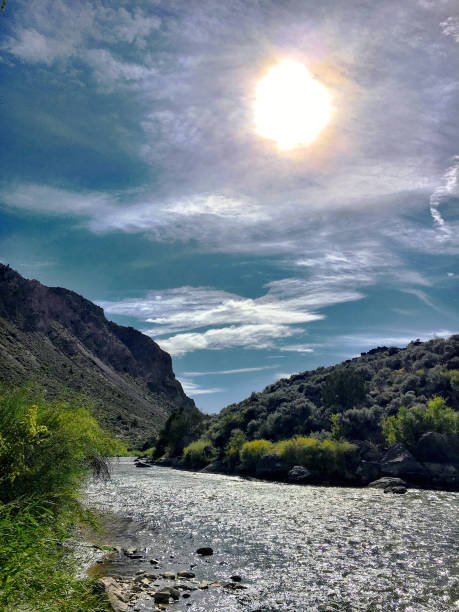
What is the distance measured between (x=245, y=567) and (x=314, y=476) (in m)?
37.8

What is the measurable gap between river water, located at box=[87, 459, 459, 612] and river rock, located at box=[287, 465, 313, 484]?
14.8 meters

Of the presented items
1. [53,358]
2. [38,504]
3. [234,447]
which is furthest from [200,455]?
[53,358]

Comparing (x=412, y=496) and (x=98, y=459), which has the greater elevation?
(x=98, y=459)

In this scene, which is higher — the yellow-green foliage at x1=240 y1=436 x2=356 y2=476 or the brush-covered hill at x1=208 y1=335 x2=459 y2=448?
the brush-covered hill at x1=208 y1=335 x2=459 y2=448

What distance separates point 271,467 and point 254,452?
6.26m

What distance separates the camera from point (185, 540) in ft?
72.0

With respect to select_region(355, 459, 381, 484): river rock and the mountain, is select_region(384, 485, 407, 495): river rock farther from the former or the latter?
the mountain

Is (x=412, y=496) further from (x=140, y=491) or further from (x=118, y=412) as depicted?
(x=118, y=412)

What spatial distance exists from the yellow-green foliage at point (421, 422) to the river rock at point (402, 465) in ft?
9.08

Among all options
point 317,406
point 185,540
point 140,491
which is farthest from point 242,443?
point 185,540

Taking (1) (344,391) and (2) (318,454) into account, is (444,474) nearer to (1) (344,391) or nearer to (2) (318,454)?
(2) (318,454)

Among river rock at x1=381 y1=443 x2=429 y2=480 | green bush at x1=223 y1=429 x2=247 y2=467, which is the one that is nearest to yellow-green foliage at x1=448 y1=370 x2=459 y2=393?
river rock at x1=381 y1=443 x2=429 y2=480

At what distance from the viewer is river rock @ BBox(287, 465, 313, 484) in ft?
168

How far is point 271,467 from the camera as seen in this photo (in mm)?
57094
